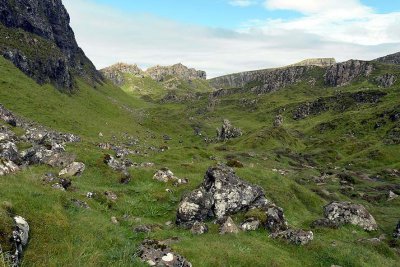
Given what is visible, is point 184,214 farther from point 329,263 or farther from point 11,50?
point 11,50

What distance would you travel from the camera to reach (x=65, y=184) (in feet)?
117

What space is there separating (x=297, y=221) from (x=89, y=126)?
4035 inches

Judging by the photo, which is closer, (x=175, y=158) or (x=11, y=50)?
(x=175, y=158)

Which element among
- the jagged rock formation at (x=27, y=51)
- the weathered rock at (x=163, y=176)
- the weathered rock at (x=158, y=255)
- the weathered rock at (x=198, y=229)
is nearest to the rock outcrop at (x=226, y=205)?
the weathered rock at (x=198, y=229)

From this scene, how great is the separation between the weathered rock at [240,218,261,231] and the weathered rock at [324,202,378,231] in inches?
583

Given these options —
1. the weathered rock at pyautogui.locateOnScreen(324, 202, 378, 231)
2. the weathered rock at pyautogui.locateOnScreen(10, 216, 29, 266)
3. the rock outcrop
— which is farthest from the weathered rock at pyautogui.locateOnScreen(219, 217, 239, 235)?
the weathered rock at pyautogui.locateOnScreen(324, 202, 378, 231)

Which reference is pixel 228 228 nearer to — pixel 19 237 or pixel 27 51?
pixel 19 237

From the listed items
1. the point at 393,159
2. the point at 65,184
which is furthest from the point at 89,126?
the point at 393,159

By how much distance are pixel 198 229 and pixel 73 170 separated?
20.7m

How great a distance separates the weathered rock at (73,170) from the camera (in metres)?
43.6

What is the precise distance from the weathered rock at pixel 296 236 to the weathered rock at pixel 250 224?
1.98 meters

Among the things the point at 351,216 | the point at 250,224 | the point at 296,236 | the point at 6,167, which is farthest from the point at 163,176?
the point at 351,216

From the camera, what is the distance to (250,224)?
108ft

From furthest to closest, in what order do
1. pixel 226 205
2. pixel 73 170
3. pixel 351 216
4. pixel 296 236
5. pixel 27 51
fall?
pixel 27 51
pixel 73 170
pixel 351 216
pixel 226 205
pixel 296 236
